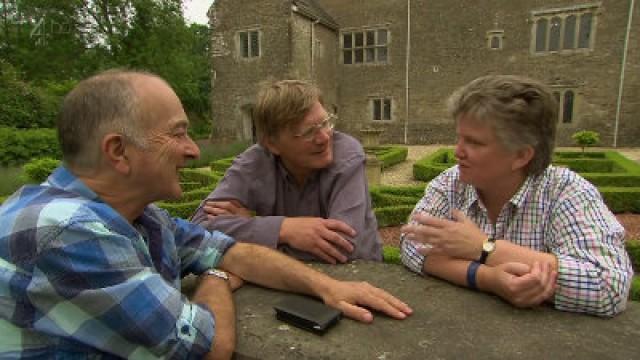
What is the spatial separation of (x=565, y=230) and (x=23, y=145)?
13594mm

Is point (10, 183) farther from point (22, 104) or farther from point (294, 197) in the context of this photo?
point (294, 197)

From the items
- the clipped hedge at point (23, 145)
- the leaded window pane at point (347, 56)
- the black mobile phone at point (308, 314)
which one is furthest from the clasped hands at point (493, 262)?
the leaded window pane at point (347, 56)

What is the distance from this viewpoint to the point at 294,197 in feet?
7.00

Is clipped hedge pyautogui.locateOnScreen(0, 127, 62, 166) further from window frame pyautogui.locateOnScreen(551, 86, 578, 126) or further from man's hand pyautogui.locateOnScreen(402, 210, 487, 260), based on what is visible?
window frame pyautogui.locateOnScreen(551, 86, 578, 126)

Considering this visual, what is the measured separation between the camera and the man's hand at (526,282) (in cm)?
134

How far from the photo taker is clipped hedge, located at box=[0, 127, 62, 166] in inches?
446

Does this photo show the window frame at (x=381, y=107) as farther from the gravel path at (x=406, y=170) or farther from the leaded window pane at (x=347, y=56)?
the gravel path at (x=406, y=170)

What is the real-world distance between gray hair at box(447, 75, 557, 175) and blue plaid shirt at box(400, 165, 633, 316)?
0.18 metres

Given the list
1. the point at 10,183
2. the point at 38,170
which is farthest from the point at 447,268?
the point at 10,183

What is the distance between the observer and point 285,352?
122cm

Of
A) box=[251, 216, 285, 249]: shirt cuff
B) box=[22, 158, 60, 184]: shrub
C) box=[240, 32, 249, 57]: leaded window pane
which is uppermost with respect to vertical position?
box=[240, 32, 249, 57]: leaded window pane

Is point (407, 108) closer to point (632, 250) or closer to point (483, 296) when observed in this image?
point (632, 250)

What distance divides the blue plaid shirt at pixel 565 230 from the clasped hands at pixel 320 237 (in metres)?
0.25

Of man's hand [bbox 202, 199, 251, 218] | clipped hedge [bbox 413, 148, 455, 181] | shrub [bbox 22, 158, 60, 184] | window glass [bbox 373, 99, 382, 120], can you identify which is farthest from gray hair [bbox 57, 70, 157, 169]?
window glass [bbox 373, 99, 382, 120]
